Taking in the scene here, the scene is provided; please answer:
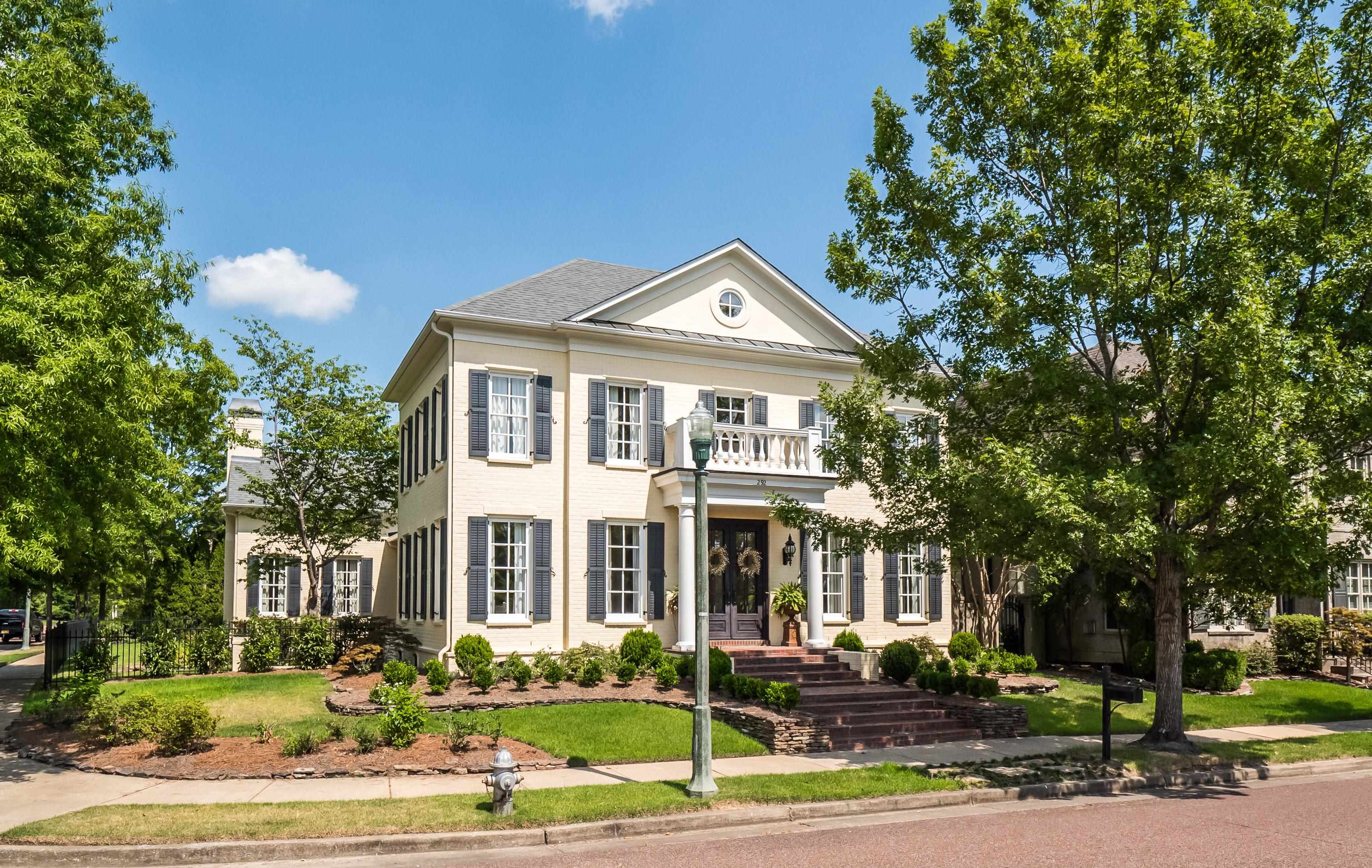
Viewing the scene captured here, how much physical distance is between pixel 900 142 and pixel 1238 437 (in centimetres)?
624

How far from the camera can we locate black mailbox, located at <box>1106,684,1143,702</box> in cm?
1295

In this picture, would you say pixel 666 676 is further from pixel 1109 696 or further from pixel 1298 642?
pixel 1298 642

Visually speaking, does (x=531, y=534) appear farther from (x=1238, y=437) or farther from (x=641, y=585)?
(x=1238, y=437)

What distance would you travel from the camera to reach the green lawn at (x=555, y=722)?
1367cm

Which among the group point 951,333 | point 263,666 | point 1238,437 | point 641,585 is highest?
point 951,333

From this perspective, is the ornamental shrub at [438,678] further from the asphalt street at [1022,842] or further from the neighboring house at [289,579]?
the neighboring house at [289,579]

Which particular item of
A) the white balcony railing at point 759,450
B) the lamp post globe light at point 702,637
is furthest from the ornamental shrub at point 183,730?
the white balcony railing at point 759,450

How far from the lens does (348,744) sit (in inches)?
527

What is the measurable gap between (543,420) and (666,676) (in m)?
5.60

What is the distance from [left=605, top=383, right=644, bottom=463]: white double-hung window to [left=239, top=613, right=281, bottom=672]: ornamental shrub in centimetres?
877

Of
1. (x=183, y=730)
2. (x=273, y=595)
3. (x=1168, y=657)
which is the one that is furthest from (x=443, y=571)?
(x=273, y=595)

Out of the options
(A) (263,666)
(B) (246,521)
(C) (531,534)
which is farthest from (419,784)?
(B) (246,521)

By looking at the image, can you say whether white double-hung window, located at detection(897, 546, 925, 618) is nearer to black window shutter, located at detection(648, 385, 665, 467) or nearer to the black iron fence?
black window shutter, located at detection(648, 385, 665, 467)

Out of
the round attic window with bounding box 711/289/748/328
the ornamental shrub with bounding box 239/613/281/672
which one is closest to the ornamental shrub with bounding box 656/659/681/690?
the round attic window with bounding box 711/289/748/328
